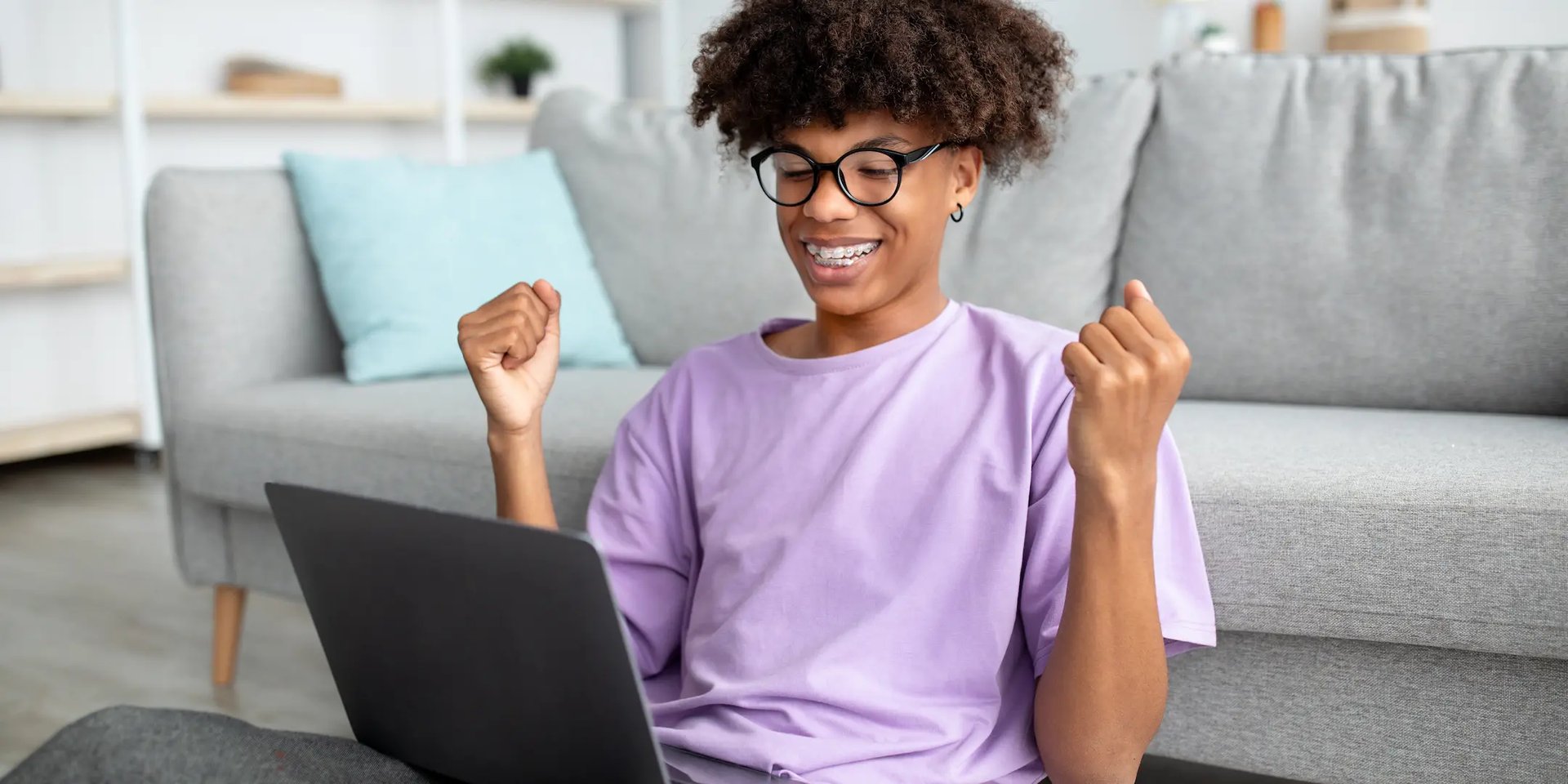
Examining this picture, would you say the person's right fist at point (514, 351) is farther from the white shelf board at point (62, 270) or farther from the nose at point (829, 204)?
the white shelf board at point (62, 270)

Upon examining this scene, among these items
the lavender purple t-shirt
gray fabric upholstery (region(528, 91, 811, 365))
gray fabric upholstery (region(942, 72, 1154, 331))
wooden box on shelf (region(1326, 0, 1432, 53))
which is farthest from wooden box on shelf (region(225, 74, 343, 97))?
the lavender purple t-shirt

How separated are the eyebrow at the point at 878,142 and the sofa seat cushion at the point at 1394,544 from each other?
50 centimetres

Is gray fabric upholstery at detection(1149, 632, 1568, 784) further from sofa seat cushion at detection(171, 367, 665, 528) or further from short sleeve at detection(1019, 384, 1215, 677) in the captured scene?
sofa seat cushion at detection(171, 367, 665, 528)

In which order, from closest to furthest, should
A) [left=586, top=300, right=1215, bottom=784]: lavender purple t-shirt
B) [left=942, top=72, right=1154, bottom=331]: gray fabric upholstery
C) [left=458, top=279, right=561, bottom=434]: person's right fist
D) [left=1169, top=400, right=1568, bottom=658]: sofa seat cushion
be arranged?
[left=586, top=300, right=1215, bottom=784]: lavender purple t-shirt
[left=458, top=279, right=561, bottom=434]: person's right fist
[left=1169, top=400, right=1568, bottom=658]: sofa seat cushion
[left=942, top=72, right=1154, bottom=331]: gray fabric upholstery

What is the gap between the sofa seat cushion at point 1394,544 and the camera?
1224 millimetres

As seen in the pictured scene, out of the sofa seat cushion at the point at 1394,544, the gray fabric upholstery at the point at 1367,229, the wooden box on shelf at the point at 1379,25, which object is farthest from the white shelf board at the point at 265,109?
the sofa seat cushion at the point at 1394,544

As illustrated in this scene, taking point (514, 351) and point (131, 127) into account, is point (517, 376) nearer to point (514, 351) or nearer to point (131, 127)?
point (514, 351)

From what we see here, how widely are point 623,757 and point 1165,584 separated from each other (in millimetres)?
A: 394

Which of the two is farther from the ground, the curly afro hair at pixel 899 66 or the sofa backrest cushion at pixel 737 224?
the curly afro hair at pixel 899 66

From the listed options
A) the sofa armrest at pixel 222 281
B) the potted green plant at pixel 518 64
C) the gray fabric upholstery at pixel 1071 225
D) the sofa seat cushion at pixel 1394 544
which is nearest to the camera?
the sofa seat cushion at pixel 1394 544

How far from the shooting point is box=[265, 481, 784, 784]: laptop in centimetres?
73

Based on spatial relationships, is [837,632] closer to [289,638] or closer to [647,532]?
[647,532]

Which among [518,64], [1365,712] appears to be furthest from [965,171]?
[518,64]

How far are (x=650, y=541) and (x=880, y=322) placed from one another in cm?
26
